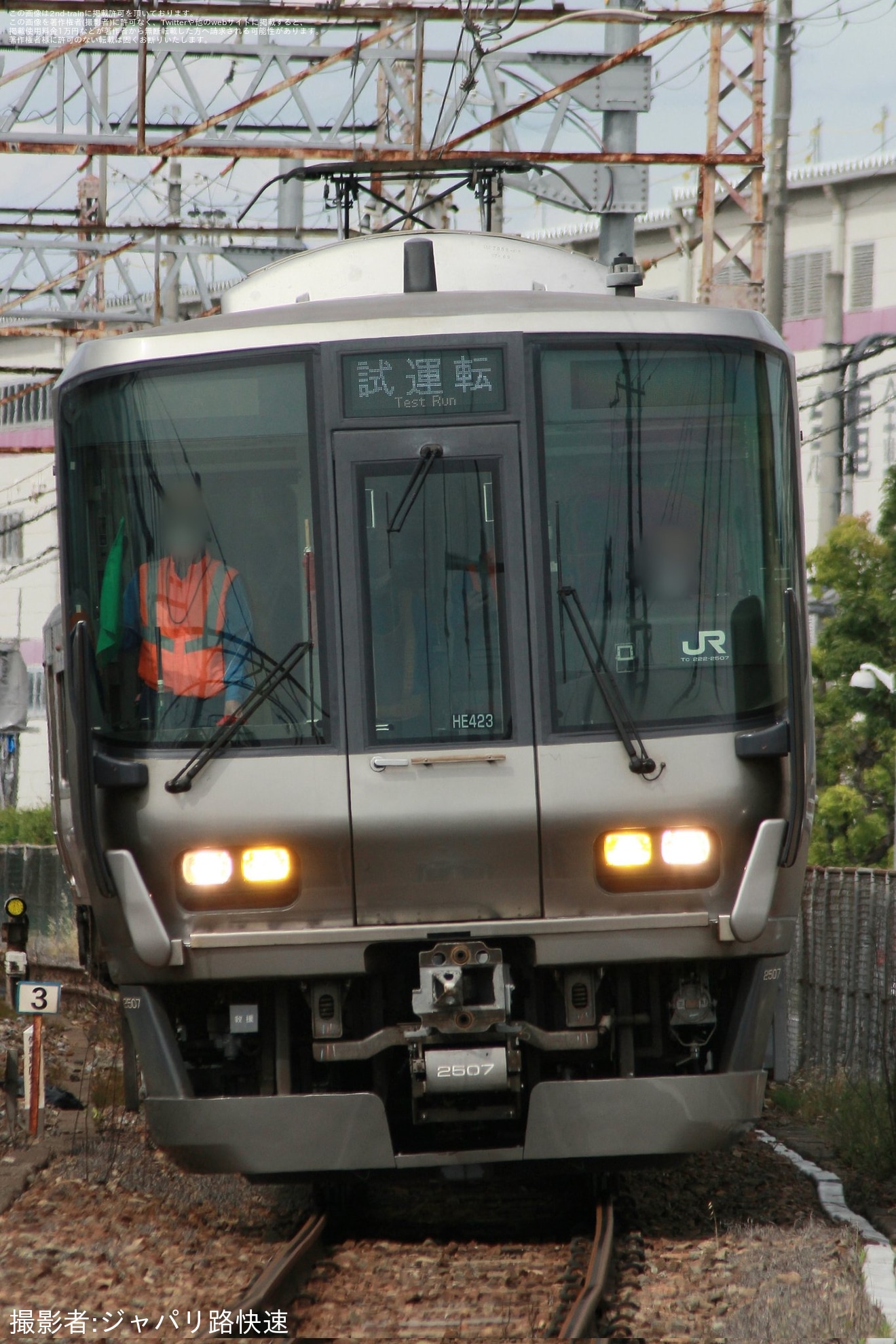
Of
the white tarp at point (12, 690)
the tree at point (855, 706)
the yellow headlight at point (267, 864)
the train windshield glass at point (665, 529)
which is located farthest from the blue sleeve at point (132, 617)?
the white tarp at point (12, 690)

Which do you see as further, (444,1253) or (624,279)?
(624,279)

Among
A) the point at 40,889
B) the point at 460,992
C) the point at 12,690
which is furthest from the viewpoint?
the point at 12,690

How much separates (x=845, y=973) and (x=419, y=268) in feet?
19.5

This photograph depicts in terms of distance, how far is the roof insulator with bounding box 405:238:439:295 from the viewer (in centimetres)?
765

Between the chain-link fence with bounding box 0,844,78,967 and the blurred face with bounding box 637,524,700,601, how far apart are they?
2376cm

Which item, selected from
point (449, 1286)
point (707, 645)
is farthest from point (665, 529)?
point (449, 1286)

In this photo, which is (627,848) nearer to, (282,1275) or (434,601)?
(434,601)

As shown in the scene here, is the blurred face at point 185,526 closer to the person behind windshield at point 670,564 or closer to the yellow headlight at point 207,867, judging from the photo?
the yellow headlight at point 207,867

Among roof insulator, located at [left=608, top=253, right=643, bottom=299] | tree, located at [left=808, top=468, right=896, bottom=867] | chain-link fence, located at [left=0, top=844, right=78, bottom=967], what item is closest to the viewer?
roof insulator, located at [left=608, top=253, right=643, bottom=299]

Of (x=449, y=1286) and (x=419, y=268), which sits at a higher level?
(x=419, y=268)

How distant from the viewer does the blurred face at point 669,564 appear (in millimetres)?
6828

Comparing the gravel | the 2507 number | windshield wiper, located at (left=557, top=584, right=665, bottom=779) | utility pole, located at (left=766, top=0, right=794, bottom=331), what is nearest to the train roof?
windshield wiper, located at (left=557, top=584, right=665, bottom=779)

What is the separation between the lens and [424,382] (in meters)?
6.89

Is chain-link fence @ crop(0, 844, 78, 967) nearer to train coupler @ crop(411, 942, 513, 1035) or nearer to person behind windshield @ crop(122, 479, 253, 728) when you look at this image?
person behind windshield @ crop(122, 479, 253, 728)
